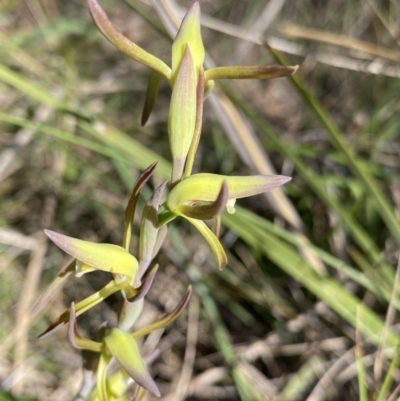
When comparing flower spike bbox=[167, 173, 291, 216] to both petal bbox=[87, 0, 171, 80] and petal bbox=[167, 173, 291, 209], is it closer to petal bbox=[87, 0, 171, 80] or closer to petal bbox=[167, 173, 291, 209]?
petal bbox=[167, 173, 291, 209]

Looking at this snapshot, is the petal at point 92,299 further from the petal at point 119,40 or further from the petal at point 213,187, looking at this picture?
the petal at point 119,40

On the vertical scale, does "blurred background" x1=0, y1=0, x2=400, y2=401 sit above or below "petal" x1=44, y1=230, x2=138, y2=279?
below

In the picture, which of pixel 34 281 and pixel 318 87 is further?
pixel 318 87

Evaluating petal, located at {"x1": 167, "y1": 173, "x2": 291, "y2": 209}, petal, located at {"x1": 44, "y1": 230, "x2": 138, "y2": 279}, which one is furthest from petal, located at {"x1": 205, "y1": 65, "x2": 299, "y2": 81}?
petal, located at {"x1": 44, "y1": 230, "x2": 138, "y2": 279}

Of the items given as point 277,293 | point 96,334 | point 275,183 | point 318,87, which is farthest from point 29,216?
point 318,87

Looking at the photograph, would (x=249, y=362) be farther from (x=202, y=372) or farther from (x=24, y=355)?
(x=24, y=355)
